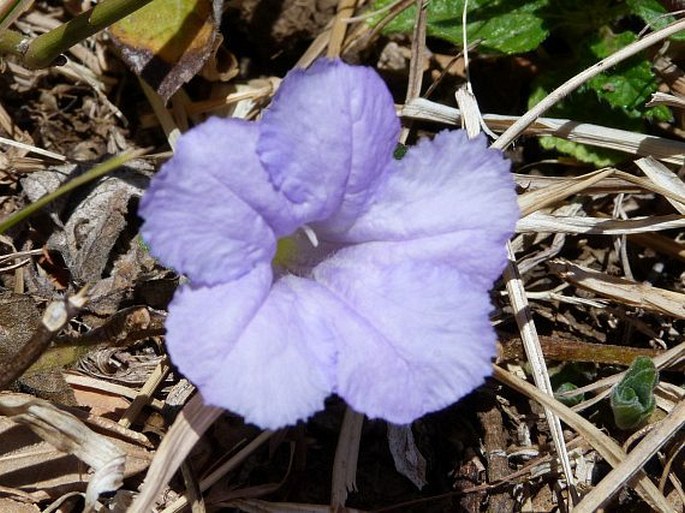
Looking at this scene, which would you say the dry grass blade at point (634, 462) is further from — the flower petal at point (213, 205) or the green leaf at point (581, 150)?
the flower petal at point (213, 205)

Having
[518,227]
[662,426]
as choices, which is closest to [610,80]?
[518,227]

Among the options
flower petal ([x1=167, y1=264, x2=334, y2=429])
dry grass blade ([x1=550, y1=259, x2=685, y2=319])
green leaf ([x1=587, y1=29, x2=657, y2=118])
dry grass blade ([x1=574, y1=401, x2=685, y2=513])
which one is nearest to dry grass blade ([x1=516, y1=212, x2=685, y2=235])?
dry grass blade ([x1=550, y1=259, x2=685, y2=319])

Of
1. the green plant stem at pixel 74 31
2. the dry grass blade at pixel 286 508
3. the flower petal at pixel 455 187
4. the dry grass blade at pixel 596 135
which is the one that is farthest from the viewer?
the dry grass blade at pixel 596 135

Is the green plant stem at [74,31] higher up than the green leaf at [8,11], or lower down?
lower down

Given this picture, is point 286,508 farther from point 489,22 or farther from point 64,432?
point 489,22

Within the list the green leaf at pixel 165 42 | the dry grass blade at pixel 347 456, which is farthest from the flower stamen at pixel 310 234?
the green leaf at pixel 165 42

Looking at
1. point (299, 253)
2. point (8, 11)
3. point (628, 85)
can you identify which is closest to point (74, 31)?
point (8, 11)
